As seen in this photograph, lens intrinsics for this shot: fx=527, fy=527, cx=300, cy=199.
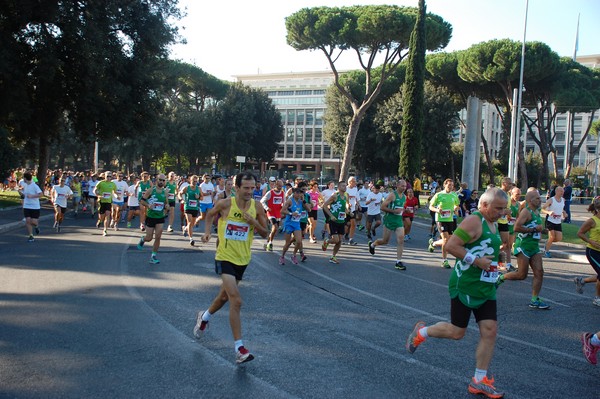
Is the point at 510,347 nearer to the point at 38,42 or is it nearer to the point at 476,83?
the point at 38,42

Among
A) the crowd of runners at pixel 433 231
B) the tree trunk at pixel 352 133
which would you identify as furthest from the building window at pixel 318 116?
the crowd of runners at pixel 433 231

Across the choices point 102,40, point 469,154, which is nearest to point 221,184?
point 102,40

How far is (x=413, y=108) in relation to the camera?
3209 cm

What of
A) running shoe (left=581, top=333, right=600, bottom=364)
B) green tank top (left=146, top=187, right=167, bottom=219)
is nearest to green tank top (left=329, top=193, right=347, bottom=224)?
green tank top (left=146, top=187, right=167, bottom=219)

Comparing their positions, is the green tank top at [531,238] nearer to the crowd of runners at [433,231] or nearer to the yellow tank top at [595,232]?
the crowd of runners at [433,231]

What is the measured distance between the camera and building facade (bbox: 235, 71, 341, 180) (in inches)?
3932

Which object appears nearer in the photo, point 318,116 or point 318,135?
point 318,135

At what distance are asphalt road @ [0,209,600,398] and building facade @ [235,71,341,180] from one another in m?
88.7

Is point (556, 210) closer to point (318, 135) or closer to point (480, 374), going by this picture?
point (480, 374)

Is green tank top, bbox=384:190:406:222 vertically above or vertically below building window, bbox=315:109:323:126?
below

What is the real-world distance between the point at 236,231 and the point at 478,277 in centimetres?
242

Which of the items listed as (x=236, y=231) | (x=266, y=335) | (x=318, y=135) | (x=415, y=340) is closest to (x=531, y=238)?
(x=415, y=340)

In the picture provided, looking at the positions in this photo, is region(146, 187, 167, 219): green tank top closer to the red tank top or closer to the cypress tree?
the red tank top

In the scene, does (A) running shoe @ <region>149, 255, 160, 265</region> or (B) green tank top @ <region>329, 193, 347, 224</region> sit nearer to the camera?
(A) running shoe @ <region>149, 255, 160, 265</region>
